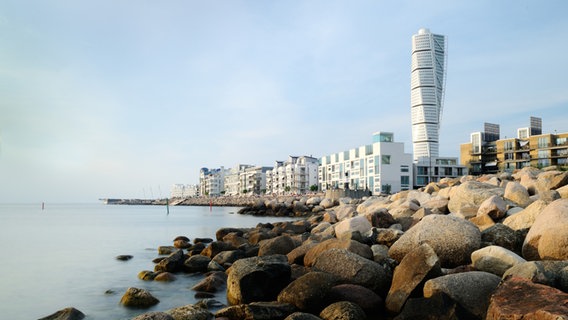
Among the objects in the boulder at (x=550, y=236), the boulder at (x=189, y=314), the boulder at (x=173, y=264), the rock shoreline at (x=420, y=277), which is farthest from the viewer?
the boulder at (x=173, y=264)

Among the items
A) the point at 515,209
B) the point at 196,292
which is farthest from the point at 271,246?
the point at 515,209

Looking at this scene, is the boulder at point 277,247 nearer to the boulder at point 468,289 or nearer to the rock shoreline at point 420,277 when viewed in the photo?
the rock shoreline at point 420,277

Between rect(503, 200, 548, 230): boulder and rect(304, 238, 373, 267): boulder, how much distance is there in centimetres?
393

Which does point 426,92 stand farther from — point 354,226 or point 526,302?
point 526,302

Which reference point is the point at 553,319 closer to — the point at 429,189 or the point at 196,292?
the point at 196,292

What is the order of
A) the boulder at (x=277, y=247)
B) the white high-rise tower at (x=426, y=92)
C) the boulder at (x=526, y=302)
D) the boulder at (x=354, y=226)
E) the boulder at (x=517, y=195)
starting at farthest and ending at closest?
the white high-rise tower at (x=426, y=92) < the boulder at (x=517, y=195) < the boulder at (x=354, y=226) < the boulder at (x=277, y=247) < the boulder at (x=526, y=302)

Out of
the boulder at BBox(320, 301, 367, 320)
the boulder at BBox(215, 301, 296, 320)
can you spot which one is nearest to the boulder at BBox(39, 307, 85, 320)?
the boulder at BBox(215, 301, 296, 320)

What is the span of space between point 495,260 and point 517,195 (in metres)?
8.36

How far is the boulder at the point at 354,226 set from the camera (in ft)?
44.0

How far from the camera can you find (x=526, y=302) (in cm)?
521

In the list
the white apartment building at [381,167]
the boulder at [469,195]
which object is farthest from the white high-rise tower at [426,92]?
the boulder at [469,195]

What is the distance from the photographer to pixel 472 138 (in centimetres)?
10544

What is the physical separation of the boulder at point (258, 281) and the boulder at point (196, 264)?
16.4 ft

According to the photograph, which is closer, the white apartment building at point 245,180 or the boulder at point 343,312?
the boulder at point 343,312
